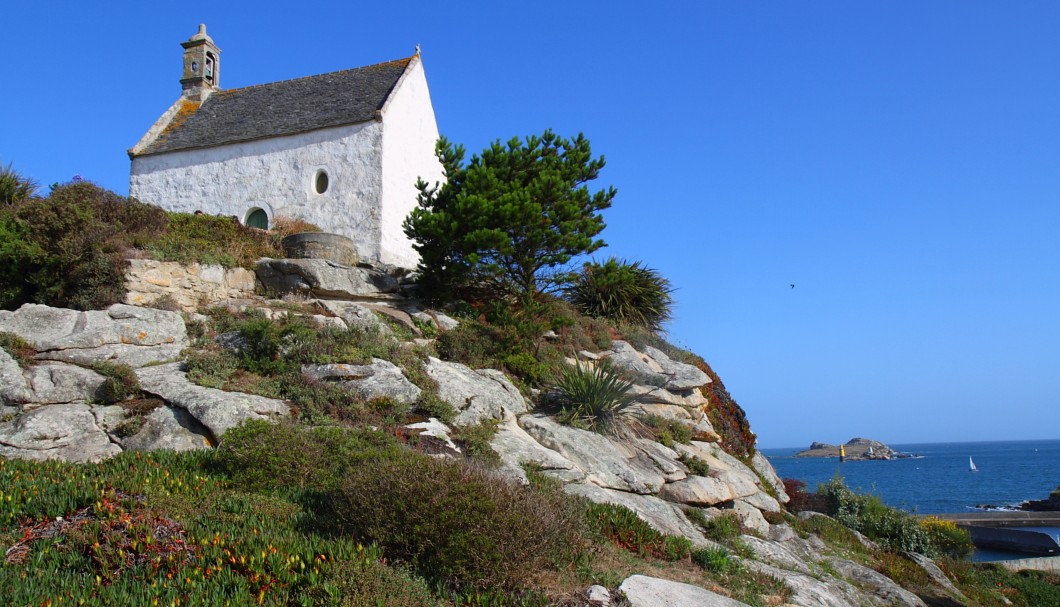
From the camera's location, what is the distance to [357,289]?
1795 centimetres

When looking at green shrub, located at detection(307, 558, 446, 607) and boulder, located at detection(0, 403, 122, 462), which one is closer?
green shrub, located at detection(307, 558, 446, 607)

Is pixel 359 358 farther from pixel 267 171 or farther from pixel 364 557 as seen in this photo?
pixel 267 171

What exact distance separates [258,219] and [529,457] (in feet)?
50.7

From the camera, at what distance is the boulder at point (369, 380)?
1196 cm

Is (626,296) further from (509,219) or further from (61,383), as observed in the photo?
(61,383)

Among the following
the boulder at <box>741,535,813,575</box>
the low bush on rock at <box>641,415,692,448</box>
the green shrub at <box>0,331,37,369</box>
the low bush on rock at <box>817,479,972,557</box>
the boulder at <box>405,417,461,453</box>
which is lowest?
the low bush on rock at <box>817,479,972,557</box>

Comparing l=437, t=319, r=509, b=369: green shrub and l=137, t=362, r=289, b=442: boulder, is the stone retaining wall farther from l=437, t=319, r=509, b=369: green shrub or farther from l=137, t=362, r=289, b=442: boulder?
l=437, t=319, r=509, b=369: green shrub

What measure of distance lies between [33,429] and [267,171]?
46.7ft

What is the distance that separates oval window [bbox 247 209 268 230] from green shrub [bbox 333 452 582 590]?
17.9 metres

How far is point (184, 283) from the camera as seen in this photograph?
1585 centimetres

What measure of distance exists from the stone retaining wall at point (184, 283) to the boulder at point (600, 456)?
7.97 m

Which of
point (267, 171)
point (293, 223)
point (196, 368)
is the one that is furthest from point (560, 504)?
point (267, 171)

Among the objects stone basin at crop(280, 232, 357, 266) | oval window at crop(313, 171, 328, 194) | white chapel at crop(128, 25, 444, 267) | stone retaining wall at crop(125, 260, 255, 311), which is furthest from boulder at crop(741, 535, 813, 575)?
oval window at crop(313, 171, 328, 194)

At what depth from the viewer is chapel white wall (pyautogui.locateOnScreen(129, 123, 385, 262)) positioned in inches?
854
